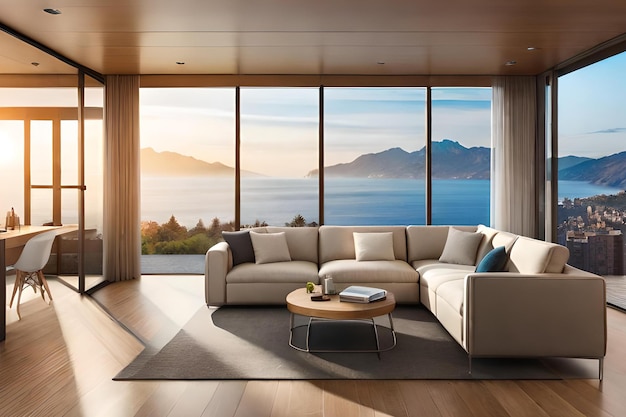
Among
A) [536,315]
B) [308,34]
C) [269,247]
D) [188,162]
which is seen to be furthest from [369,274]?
[188,162]

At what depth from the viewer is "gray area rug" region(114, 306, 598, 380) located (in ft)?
11.7

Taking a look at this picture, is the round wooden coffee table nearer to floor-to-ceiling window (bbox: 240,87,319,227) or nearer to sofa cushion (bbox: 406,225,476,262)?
sofa cushion (bbox: 406,225,476,262)

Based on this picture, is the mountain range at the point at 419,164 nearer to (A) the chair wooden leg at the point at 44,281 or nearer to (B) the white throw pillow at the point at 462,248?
(B) the white throw pillow at the point at 462,248

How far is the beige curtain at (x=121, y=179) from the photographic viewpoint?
→ 708 centimetres

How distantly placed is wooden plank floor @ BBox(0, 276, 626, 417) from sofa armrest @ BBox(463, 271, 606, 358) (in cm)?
25

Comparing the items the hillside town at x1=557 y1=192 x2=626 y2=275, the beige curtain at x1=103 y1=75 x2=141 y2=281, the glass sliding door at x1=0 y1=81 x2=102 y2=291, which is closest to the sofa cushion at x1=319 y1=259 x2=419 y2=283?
the hillside town at x1=557 y1=192 x2=626 y2=275

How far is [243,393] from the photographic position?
128 inches

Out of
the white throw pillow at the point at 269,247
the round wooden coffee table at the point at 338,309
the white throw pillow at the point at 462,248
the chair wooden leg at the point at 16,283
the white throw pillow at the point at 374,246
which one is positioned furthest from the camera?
the white throw pillow at the point at 374,246

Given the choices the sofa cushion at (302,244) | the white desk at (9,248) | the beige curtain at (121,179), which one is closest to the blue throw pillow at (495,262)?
the sofa cushion at (302,244)

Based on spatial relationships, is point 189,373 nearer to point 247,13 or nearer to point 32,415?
point 32,415

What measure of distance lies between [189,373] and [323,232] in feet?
9.70

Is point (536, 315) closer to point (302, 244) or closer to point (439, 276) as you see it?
point (439, 276)

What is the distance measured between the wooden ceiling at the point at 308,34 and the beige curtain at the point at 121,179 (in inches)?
17.1

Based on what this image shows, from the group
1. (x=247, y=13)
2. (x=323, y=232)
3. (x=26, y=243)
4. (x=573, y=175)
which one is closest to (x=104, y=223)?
(x=26, y=243)
